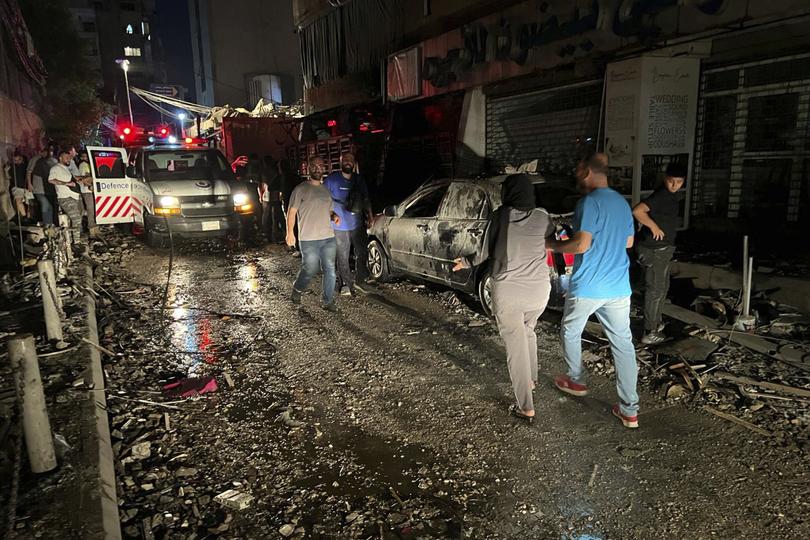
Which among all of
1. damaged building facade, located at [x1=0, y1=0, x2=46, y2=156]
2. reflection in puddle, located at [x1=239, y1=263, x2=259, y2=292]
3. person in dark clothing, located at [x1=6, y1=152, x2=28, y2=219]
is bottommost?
reflection in puddle, located at [x1=239, y1=263, x2=259, y2=292]

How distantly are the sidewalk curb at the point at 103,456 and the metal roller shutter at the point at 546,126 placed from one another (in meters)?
9.20

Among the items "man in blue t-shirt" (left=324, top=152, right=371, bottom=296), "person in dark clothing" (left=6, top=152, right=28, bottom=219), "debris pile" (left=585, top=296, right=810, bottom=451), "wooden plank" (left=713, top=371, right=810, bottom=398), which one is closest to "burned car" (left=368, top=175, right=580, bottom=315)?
"man in blue t-shirt" (left=324, top=152, right=371, bottom=296)

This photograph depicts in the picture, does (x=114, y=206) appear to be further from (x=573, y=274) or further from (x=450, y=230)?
(x=573, y=274)

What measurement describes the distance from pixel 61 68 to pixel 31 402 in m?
25.9

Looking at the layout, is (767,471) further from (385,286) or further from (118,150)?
(118,150)

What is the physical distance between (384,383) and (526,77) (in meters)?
9.28

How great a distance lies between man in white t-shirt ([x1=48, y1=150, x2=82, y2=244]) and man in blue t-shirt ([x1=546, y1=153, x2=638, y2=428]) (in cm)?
967

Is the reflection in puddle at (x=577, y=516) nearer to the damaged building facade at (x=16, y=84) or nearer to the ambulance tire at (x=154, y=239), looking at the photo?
the ambulance tire at (x=154, y=239)

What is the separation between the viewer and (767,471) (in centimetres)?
336

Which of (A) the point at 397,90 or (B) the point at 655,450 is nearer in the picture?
(B) the point at 655,450

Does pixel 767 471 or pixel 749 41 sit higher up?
pixel 749 41

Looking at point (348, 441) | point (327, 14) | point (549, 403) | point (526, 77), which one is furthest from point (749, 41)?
point (327, 14)

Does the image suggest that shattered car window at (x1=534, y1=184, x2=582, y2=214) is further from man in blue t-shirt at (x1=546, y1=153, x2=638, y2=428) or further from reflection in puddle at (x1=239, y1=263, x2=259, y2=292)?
reflection in puddle at (x1=239, y1=263, x2=259, y2=292)

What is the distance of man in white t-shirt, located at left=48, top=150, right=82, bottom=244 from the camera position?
10297 millimetres
